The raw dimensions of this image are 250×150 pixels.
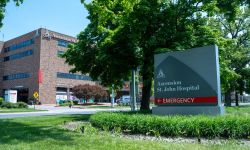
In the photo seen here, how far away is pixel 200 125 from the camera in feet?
35.9

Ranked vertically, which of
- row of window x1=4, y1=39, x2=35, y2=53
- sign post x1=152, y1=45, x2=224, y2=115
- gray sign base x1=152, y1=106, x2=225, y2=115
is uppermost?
row of window x1=4, y1=39, x2=35, y2=53

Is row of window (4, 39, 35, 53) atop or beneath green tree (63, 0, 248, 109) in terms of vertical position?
atop

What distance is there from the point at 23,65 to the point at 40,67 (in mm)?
7484

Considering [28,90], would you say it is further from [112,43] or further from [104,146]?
[104,146]

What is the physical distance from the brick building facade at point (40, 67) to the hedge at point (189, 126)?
5385 centimetres

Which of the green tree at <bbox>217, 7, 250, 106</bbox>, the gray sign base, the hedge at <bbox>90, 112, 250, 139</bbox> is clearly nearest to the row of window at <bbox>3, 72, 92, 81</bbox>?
the green tree at <bbox>217, 7, 250, 106</bbox>

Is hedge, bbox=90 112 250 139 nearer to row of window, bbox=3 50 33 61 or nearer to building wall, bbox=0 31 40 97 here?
building wall, bbox=0 31 40 97

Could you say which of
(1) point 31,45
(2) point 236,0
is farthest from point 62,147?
(1) point 31,45

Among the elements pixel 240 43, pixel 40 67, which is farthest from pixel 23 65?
pixel 240 43

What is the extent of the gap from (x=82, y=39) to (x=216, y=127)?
15.7m

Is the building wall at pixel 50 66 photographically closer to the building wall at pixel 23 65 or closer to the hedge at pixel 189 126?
the building wall at pixel 23 65

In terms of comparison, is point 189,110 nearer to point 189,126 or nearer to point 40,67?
point 189,126

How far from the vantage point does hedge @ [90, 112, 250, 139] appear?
1044 cm

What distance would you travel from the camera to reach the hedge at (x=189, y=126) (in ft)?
34.2
